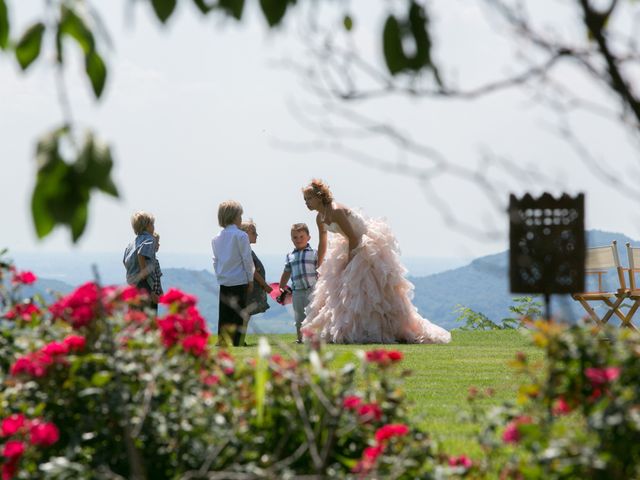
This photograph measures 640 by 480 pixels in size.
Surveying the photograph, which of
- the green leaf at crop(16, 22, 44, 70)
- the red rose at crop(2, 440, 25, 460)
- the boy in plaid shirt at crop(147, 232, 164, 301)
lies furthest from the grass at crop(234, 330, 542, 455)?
the green leaf at crop(16, 22, 44, 70)

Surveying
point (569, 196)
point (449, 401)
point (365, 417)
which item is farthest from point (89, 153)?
point (449, 401)

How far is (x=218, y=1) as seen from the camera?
1951 mm

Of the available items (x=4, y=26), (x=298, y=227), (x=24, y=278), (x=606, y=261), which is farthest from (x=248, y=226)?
(x=4, y=26)

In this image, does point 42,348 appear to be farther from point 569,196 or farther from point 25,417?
point 569,196

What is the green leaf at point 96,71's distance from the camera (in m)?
1.64

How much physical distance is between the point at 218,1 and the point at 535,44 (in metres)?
0.94

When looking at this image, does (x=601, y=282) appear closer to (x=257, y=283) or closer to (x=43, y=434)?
(x=257, y=283)

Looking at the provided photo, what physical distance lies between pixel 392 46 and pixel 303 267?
11.1 meters

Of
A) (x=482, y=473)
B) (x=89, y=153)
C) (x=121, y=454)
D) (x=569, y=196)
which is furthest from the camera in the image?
(x=569, y=196)

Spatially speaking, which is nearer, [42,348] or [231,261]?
[42,348]

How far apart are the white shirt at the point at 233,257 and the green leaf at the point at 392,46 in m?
9.86

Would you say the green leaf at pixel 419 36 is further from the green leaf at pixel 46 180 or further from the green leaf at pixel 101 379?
the green leaf at pixel 101 379

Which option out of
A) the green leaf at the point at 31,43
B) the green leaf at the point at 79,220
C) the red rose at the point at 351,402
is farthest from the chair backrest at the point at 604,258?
the green leaf at the point at 79,220

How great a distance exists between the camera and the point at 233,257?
11766 mm
